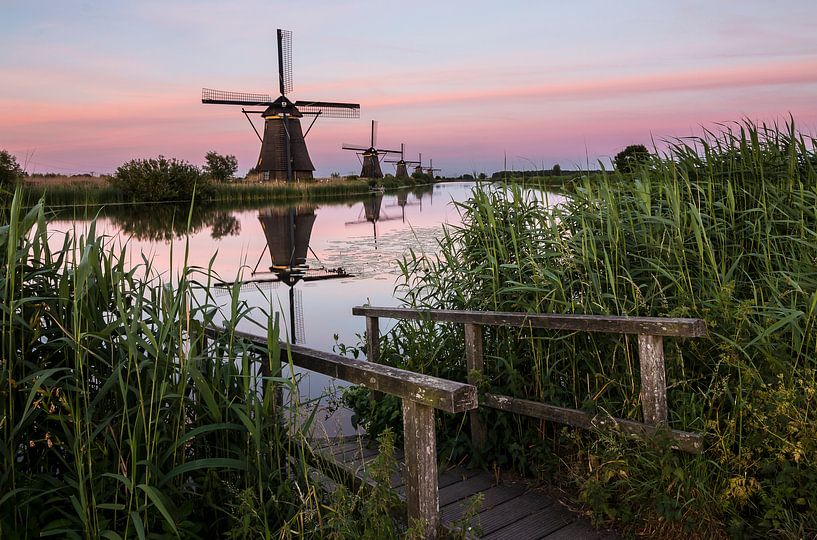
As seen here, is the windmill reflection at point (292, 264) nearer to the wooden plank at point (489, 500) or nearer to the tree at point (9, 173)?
Result: the tree at point (9, 173)

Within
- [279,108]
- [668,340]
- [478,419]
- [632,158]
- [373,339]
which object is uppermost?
[279,108]

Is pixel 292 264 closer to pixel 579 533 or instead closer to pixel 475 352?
pixel 475 352

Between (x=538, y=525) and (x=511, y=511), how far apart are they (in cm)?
19

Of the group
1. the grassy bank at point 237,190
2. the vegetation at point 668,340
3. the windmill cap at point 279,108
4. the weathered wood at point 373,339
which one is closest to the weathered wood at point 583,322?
the vegetation at point 668,340

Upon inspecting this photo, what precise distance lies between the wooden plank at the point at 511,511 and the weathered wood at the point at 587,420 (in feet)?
1.59

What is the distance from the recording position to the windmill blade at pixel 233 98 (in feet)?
132

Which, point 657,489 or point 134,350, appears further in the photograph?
point 657,489

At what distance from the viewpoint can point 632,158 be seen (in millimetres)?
5805

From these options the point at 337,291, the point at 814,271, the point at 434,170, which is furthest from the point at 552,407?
the point at 434,170

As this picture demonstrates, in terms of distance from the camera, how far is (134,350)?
2260 mm

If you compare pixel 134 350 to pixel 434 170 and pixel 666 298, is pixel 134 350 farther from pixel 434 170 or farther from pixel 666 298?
pixel 434 170

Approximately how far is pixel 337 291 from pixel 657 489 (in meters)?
11.3

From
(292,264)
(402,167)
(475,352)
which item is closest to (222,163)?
(402,167)

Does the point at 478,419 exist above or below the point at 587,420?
below
